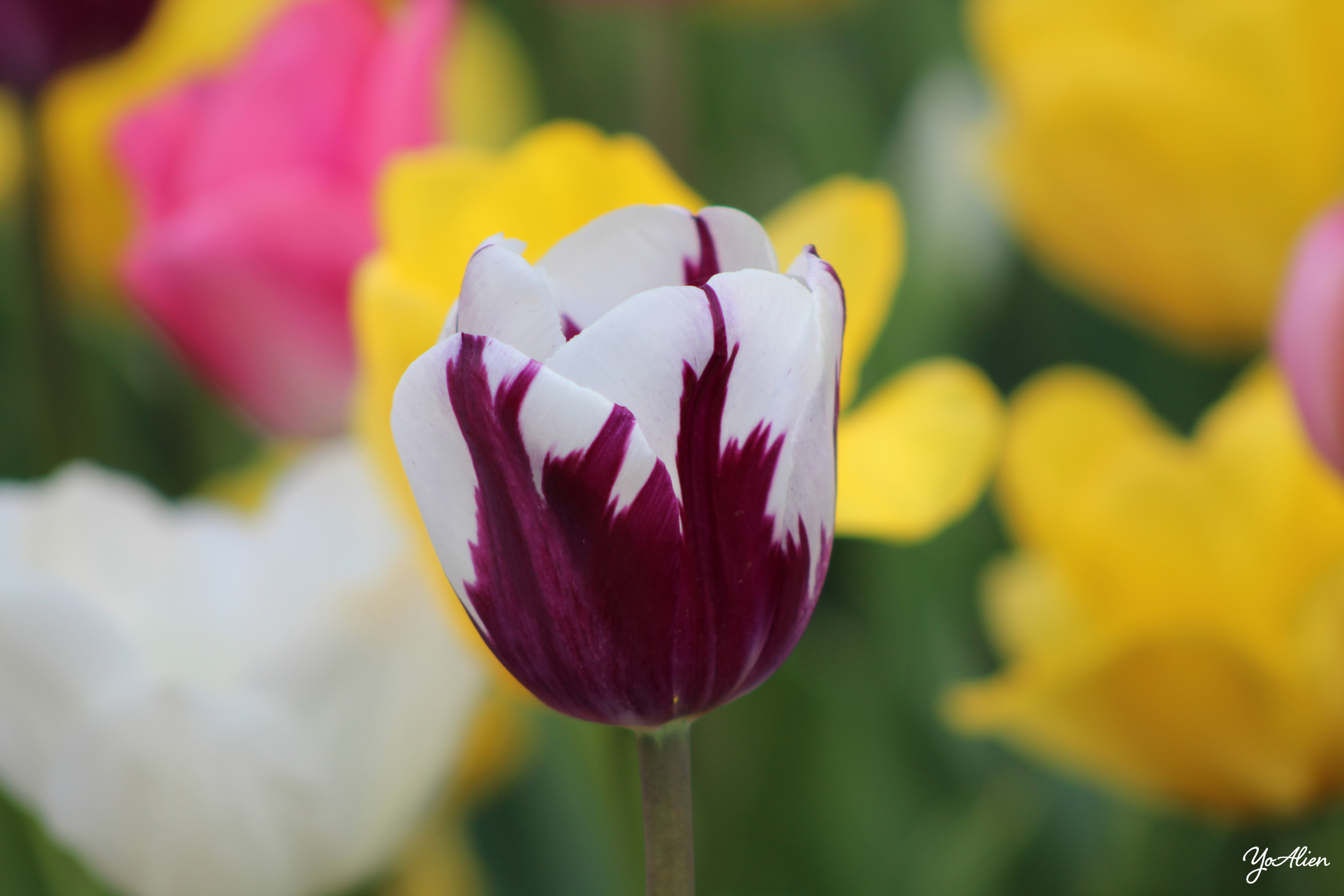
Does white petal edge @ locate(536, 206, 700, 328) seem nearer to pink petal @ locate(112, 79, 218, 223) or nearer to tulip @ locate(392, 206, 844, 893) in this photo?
tulip @ locate(392, 206, 844, 893)

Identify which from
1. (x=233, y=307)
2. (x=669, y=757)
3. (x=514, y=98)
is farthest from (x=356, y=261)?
(x=514, y=98)

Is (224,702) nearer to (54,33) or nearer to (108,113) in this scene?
(54,33)

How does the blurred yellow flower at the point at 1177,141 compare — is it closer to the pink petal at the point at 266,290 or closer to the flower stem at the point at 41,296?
the pink petal at the point at 266,290

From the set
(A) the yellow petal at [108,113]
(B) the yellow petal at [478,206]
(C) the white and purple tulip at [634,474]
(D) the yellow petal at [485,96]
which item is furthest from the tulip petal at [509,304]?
(D) the yellow petal at [485,96]

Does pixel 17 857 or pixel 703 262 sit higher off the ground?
pixel 703 262

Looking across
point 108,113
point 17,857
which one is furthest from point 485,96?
point 17,857
